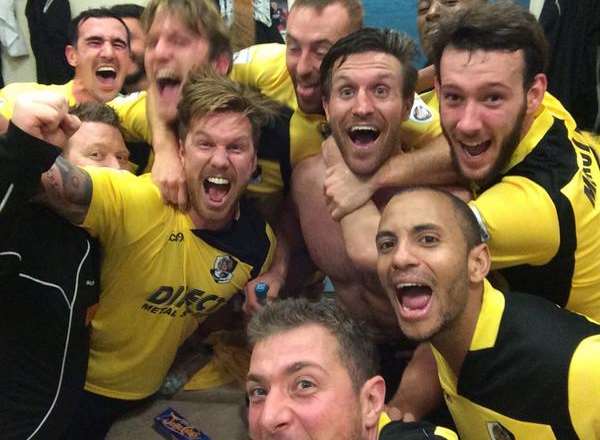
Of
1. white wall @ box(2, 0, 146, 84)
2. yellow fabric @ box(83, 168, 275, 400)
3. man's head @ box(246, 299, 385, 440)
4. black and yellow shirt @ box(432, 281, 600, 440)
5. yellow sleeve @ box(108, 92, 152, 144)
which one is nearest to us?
man's head @ box(246, 299, 385, 440)

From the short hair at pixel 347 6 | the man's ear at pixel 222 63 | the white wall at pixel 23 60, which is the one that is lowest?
the white wall at pixel 23 60

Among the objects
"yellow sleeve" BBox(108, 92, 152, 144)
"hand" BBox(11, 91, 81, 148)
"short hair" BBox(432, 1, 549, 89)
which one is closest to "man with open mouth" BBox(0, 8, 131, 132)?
"yellow sleeve" BBox(108, 92, 152, 144)

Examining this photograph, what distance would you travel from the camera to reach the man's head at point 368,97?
79.4 inches

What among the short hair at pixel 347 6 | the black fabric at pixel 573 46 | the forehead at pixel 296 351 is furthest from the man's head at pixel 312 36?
the black fabric at pixel 573 46

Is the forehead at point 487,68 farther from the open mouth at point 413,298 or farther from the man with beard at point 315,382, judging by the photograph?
the man with beard at point 315,382

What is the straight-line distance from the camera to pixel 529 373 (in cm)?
148

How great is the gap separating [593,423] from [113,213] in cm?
122

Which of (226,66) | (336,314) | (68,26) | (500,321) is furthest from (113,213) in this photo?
(68,26)

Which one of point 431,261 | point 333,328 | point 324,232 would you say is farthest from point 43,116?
point 324,232

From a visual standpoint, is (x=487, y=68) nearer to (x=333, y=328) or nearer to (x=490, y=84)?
(x=490, y=84)

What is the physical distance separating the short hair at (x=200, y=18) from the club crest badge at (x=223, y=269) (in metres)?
0.68

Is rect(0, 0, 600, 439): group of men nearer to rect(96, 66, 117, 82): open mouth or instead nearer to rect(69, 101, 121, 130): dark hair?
rect(69, 101, 121, 130): dark hair

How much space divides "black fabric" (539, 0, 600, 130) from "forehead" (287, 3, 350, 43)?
1.91m

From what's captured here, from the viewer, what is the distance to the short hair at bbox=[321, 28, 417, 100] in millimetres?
2059
